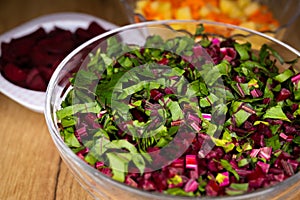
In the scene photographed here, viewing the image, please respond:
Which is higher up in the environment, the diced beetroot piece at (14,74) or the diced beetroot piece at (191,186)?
the diced beetroot piece at (191,186)

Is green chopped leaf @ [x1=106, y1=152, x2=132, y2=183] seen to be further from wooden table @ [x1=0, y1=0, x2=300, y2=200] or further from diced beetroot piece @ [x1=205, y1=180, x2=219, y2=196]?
wooden table @ [x1=0, y1=0, x2=300, y2=200]

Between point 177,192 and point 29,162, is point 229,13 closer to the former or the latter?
point 29,162

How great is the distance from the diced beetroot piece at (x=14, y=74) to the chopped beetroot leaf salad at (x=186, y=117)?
368mm

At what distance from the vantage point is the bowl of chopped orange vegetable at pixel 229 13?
1901mm

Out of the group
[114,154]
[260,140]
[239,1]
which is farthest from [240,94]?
[239,1]

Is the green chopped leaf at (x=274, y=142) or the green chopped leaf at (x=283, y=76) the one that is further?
the green chopped leaf at (x=283, y=76)

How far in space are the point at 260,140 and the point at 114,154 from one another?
0.36 metres

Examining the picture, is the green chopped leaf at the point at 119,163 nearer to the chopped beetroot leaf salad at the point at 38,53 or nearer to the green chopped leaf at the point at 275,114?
the green chopped leaf at the point at 275,114

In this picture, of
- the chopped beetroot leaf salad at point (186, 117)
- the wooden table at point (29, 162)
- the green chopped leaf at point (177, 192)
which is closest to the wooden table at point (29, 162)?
the wooden table at point (29, 162)

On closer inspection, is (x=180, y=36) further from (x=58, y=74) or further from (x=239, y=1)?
(x=239, y=1)

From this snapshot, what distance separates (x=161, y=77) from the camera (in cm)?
132

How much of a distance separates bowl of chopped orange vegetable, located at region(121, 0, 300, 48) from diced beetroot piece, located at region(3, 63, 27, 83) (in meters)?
0.49

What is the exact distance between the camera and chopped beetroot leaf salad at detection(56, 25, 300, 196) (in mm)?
1081

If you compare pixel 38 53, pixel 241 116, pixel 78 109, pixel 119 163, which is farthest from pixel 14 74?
pixel 241 116
